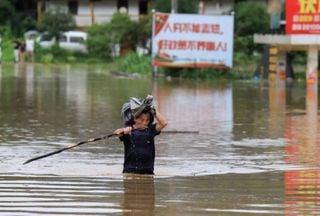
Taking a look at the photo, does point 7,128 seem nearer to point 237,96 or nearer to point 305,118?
point 305,118

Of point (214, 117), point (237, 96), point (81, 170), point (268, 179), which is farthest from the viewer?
point (237, 96)

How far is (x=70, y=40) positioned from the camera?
6128cm

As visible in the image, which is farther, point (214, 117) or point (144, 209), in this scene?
point (214, 117)

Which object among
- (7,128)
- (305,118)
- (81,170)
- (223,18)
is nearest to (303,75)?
(223,18)

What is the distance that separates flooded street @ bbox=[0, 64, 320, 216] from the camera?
9078mm

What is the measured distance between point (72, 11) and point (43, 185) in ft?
200

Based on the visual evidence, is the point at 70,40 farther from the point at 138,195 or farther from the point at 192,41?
the point at 138,195

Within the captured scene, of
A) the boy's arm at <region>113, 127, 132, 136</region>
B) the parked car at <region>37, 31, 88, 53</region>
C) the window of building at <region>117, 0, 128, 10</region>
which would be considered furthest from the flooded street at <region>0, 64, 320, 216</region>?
the window of building at <region>117, 0, 128, 10</region>

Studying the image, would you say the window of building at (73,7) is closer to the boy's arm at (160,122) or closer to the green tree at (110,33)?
the green tree at (110,33)

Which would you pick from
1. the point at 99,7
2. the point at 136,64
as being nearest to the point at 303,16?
the point at 136,64

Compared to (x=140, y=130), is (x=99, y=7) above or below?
above

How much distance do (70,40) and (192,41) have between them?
21.9 m

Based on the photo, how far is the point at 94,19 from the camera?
68500mm

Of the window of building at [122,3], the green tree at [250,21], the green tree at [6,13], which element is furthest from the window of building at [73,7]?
the green tree at [250,21]
